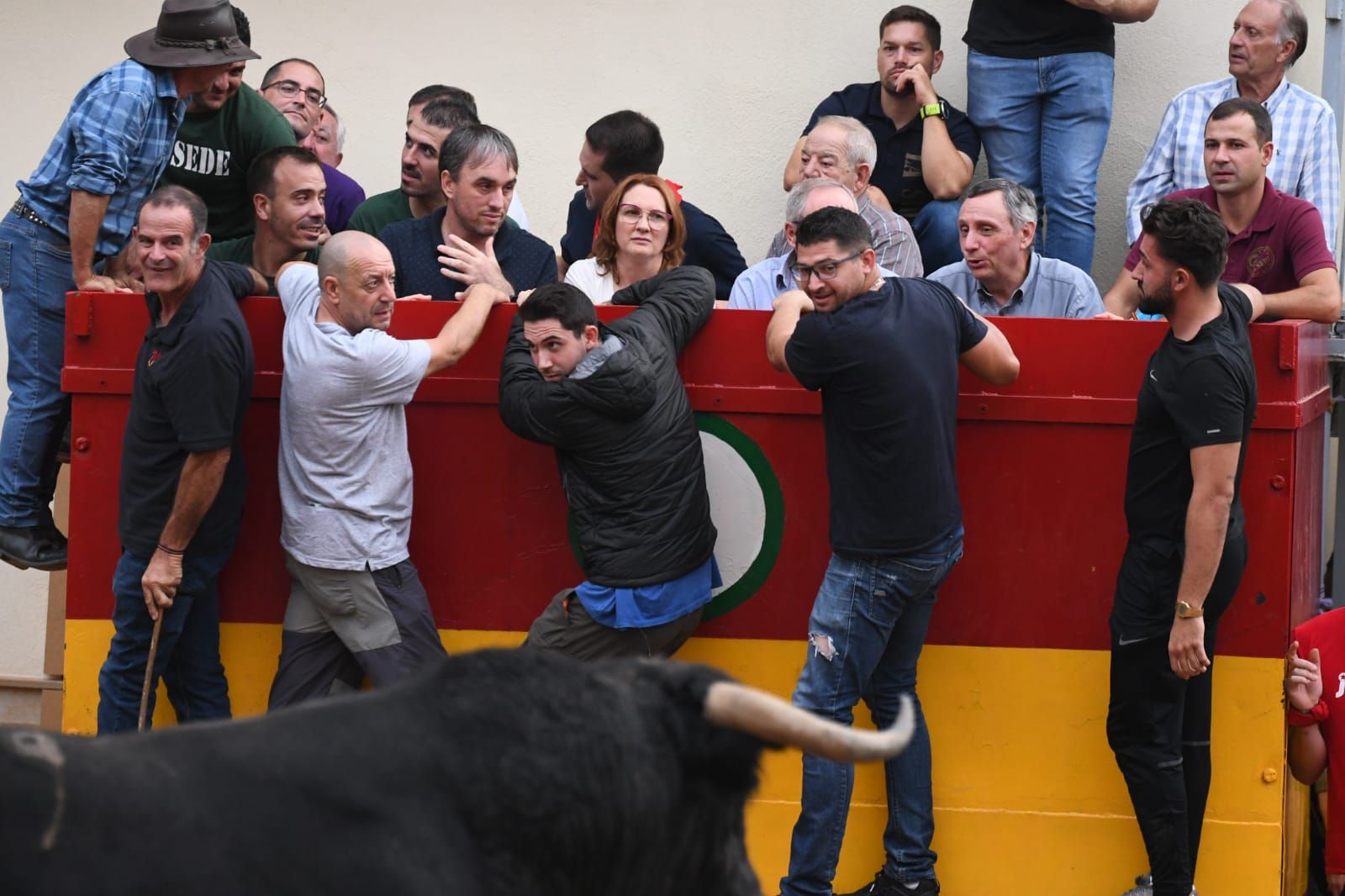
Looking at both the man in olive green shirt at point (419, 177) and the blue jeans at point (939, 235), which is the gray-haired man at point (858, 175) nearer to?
the blue jeans at point (939, 235)

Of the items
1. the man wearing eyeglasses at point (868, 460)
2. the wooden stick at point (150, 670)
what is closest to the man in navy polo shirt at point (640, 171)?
the man wearing eyeglasses at point (868, 460)

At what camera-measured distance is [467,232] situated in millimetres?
5719

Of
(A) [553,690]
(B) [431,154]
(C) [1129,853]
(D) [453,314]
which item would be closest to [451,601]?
(D) [453,314]

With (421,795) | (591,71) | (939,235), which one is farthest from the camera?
(591,71)

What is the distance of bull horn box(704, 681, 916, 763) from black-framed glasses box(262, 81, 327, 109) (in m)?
5.44

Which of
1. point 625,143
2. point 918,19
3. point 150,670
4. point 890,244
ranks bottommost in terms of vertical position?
point 150,670

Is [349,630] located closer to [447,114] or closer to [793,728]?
[447,114]

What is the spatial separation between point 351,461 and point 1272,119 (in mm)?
4087

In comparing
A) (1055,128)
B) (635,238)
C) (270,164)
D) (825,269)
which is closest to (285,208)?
(270,164)

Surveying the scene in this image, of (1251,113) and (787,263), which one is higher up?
(1251,113)

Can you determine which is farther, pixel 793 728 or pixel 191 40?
pixel 191 40

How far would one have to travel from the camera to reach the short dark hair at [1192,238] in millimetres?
4539

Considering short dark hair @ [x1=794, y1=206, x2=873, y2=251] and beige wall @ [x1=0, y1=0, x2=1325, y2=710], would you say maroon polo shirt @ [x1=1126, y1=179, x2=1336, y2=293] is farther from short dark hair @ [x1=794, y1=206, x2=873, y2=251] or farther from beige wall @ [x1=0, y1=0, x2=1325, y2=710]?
beige wall @ [x1=0, y1=0, x2=1325, y2=710]

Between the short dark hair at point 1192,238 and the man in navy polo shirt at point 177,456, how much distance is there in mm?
2831
